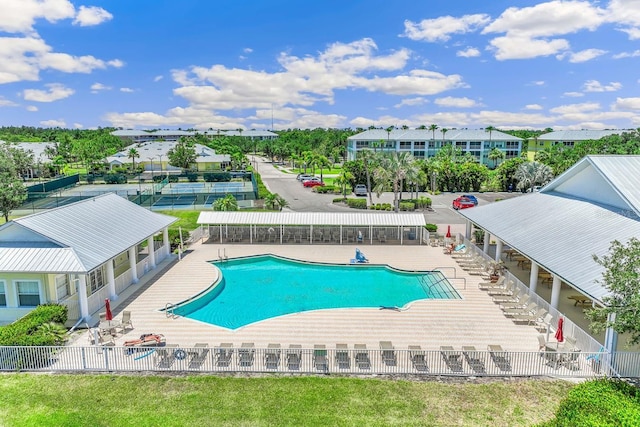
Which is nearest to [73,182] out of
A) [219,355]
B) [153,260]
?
[153,260]

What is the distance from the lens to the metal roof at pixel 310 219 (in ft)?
103

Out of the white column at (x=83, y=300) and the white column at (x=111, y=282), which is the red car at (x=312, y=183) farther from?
the white column at (x=83, y=300)

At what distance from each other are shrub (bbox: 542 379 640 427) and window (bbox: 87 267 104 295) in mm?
19331

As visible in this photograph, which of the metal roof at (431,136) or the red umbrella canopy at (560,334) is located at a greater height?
the metal roof at (431,136)

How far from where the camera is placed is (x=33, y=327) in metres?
15.4

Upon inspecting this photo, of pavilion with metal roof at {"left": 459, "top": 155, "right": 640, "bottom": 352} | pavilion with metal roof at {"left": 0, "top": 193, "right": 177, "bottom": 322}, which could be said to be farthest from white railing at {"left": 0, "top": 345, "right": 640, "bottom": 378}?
pavilion with metal roof at {"left": 0, "top": 193, "right": 177, "bottom": 322}

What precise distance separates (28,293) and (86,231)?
12.1ft

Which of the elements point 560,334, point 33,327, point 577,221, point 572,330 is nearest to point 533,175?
point 577,221

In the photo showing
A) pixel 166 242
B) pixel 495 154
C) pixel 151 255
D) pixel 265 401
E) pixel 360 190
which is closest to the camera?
pixel 265 401

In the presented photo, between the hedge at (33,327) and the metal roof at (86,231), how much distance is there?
165 centimetres

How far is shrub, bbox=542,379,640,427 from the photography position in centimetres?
930

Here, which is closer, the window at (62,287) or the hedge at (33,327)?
the hedge at (33,327)

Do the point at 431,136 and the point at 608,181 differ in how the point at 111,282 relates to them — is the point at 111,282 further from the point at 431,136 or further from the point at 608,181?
the point at 431,136

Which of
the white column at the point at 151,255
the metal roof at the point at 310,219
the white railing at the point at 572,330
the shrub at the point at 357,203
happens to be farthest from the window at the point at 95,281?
the shrub at the point at 357,203
